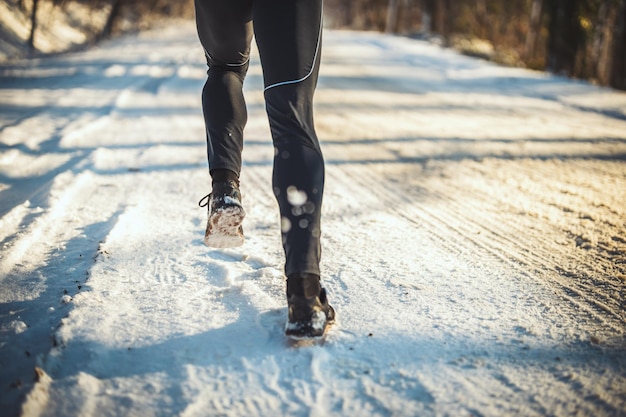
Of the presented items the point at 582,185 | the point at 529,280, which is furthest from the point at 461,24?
the point at 529,280

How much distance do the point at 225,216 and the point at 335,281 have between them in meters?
0.48

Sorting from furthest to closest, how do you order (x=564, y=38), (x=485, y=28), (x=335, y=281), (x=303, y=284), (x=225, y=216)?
1. (x=485, y=28)
2. (x=564, y=38)
3. (x=335, y=281)
4. (x=225, y=216)
5. (x=303, y=284)

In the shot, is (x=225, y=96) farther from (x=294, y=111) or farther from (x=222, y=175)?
(x=294, y=111)

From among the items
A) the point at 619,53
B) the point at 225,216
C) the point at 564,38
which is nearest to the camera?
→ the point at 225,216

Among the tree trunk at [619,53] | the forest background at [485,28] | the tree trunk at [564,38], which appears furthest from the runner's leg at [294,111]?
the tree trunk at [564,38]

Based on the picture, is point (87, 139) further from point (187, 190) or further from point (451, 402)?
point (451, 402)

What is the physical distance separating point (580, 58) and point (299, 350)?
11.9m

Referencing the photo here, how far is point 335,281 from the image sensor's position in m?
1.88

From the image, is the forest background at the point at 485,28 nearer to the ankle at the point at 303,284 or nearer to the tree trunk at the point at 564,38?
the tree trunk at the point at 564,38

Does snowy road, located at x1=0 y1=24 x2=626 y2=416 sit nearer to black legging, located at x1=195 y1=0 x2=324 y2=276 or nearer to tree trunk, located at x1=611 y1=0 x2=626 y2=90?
black legging, located at x1=195 y1=0 x2=324 y2=276

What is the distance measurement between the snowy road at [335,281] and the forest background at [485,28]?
24.6ft

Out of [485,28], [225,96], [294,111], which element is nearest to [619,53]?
[225,96]

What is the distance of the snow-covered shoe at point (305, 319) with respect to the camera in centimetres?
144

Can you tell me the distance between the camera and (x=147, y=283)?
5.92 feet
